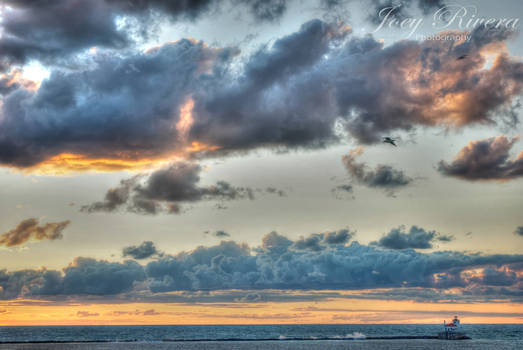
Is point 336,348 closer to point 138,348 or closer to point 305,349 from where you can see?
point 305,349

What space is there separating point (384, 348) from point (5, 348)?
410 ft

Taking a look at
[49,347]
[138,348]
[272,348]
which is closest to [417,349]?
[272,348]

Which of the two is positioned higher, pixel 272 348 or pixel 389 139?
pixel 389 139

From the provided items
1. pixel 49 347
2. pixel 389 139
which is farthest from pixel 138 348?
pixel 389 139


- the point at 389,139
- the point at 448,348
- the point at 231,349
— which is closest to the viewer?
the point at 389,139

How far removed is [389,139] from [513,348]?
136 metres

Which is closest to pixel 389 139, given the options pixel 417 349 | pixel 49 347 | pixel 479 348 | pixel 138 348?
pixel 417 349

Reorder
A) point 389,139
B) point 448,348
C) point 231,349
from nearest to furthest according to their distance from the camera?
point 389,139
point 448,348
point 231,349

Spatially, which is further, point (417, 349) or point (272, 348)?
point (272, 348)

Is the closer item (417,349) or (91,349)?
(417,349)

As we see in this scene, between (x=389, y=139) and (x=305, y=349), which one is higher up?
(x=389, y=139)

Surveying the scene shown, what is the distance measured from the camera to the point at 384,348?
584 ft

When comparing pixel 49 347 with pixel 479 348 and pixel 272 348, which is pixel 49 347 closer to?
pixel 272 348

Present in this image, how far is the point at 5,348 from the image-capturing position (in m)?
181
